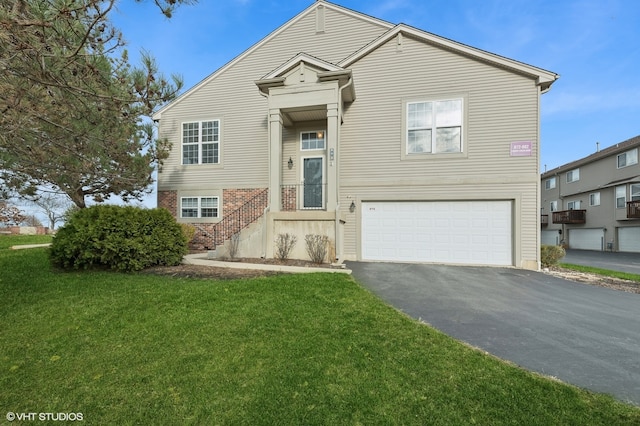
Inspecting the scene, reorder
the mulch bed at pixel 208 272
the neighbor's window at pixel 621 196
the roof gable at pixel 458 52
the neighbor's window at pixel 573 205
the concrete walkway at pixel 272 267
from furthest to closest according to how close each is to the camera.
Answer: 1. the neighbor's window at pixel 573 205
2. the neighbor's window at pixel 621 196
3. the roof gable at pixel 458 52
4. the concrete walkway at pixel 272 267
5. the mulch bed at pixel 208 272

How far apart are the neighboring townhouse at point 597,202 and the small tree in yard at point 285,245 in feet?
81.2

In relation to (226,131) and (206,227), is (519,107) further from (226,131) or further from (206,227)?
(206,227)

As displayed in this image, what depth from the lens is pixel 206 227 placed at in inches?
466

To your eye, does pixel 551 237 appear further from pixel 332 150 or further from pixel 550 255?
pixel 332 150

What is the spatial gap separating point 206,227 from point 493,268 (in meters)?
10.3

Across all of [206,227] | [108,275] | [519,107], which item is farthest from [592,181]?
[108,275]

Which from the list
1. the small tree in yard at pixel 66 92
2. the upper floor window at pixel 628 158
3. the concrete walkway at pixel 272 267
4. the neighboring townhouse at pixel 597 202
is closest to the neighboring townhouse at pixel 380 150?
the concrete walkway at pixel 272 267

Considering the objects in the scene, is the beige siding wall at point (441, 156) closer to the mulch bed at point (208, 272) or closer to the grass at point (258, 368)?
the mulch bed at point (208, 272)

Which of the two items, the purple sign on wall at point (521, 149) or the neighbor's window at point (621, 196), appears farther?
the neighbor's window at point (621, 196)

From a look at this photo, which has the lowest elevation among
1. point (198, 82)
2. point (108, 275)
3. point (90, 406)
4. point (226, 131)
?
point (90, 406)

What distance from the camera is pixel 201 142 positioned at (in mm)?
12062

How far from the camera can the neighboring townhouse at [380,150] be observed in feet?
29.9

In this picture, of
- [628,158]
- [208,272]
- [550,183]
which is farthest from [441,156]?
[550,183]

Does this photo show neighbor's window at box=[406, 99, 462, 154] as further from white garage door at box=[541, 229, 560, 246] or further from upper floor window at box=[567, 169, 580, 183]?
white garage door at box=[541, 229, 560, 246]
